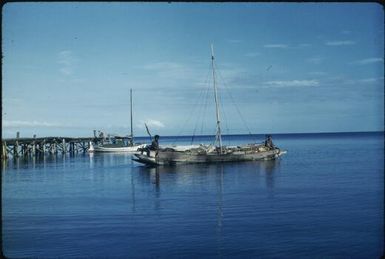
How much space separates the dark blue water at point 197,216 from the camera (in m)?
15.8

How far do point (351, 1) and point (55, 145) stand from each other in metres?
70.7

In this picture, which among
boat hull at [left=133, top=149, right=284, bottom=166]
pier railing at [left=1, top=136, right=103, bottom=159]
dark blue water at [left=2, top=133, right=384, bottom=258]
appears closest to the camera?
dark blue water at [left=2, top=133, right=384, bottom=258]

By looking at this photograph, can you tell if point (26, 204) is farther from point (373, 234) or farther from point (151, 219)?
point (373, 234)

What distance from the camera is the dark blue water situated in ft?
51.8

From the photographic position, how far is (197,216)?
21.0 metres

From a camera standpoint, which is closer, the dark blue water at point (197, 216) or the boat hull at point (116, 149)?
the dark blue water at point (197, 216)

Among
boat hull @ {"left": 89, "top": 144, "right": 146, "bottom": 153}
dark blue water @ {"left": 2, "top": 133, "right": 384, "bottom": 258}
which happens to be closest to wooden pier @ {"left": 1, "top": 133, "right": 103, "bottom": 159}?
boat hull @ {"left": 89, "top": 144, "right": 146, "bottom": 153}

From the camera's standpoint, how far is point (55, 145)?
243 ft

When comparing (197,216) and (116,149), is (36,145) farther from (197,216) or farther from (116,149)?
(197,216)

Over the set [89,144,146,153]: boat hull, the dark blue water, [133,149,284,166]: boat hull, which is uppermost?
[89,144,146,153]: boat hull

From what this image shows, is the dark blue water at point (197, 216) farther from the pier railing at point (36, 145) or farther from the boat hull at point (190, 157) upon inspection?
the pier railing at point (36, 145)

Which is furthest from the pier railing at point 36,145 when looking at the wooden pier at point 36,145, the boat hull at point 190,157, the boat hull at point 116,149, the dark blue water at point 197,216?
the dark blue water at point 197,216

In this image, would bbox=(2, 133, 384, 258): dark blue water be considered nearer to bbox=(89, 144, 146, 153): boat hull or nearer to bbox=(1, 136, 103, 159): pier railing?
bbox=(1, 136, 103, 159): pier railing

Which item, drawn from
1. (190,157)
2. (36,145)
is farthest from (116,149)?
(190,157)
